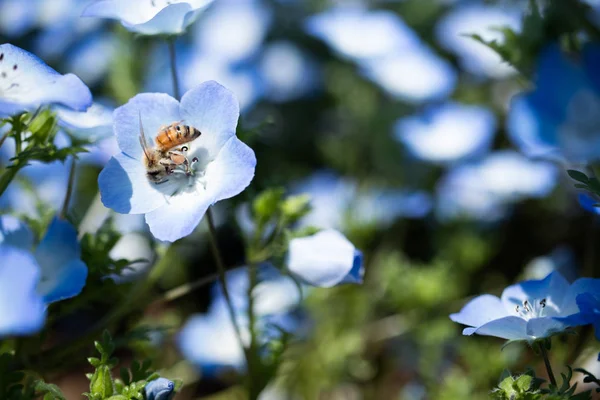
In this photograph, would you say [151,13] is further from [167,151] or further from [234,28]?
[234,28]

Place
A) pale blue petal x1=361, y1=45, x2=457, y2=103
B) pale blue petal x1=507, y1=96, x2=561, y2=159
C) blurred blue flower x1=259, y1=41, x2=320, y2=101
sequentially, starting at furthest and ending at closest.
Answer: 1. blurred blue flower x1=259, y1=41, x2=320, y2=101
2. pale blue petal x1=361, y1=45, x2=457, y2=103
3. pale blue petal x1=507, y1=96, x2=561, y2=159

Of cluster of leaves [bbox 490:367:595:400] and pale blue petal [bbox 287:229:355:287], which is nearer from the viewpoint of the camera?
cluster of leaves [bbox 490:367:595:400]

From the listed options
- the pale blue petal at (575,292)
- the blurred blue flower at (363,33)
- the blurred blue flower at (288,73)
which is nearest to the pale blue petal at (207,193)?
the pale blue petal at (575,292)

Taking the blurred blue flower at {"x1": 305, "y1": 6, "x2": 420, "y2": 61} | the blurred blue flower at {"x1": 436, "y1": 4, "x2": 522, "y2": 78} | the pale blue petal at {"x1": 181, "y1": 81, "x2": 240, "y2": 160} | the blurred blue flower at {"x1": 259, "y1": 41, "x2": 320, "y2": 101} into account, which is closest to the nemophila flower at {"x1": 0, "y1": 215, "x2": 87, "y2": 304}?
the pale blue petal at {"x1": 181, "y1": 81, "x2": 240, "y2": 160}

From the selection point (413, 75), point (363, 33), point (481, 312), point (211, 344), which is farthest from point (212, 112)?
point (363, 33)

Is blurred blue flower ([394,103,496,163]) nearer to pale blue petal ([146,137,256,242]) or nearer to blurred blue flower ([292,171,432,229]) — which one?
blurred blue flower ([292,171,432,229])

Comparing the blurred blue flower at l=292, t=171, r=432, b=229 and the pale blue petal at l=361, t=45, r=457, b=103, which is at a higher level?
the pale blue petal at l=361, t=45, r=457, b=103
